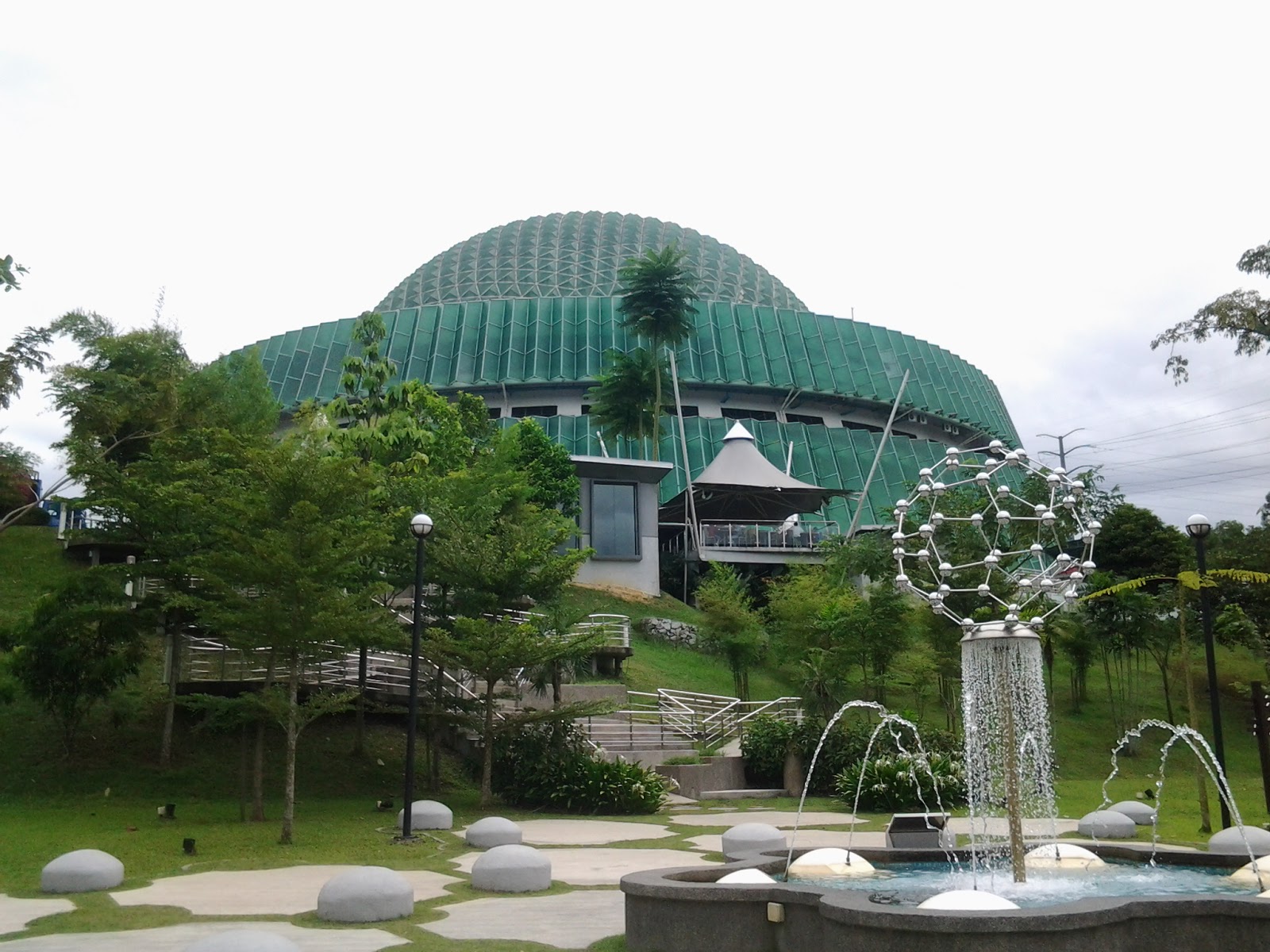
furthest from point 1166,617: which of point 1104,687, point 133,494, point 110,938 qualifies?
point 110,938

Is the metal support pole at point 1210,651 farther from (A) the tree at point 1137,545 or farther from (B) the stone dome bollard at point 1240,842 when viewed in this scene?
(A) the tree at point 1137,545

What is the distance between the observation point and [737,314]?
216ft

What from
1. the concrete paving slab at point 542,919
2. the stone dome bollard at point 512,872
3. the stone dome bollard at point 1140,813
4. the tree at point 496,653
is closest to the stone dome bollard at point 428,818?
the tree at point 496,653

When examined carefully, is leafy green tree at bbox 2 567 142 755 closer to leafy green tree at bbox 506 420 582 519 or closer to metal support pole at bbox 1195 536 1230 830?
metal support pole at bbox 1195 536 1230 830

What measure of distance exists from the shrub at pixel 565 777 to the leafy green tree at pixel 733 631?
922 centimetres

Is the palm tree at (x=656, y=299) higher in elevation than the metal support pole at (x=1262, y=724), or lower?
higher

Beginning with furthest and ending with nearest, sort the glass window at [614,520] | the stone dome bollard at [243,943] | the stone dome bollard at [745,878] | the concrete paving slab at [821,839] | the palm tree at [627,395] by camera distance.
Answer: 1. the palm tree at [627,395]
2. the glass window at [614,520]
3. the concrete paving slab at [821,839]
4. the stone dome bollard at [745,878]
5. the stone dome bollard at [243,943]

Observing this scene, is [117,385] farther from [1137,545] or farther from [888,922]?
[1137,545]

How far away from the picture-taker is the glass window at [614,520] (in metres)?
42.1

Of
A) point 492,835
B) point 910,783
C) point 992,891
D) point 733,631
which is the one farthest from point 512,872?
point 733,631

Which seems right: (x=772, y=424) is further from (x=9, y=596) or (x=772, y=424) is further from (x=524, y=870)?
(x=524, y=870)

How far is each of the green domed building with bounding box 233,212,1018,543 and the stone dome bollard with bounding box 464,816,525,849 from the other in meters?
37.8

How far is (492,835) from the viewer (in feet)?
52.4

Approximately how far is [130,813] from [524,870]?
9.75 meters
